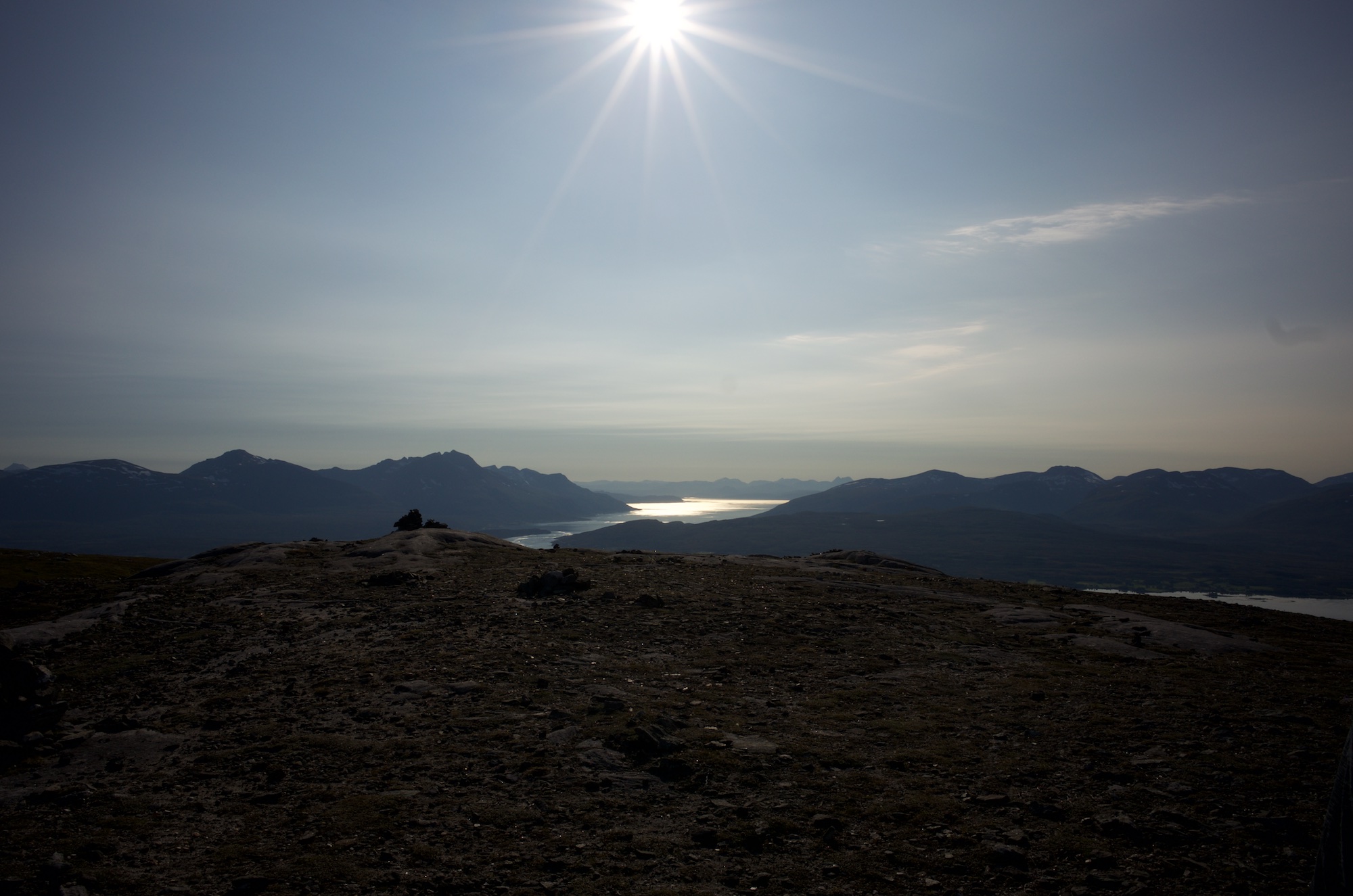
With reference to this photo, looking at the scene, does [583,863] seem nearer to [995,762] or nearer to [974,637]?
[995,762]

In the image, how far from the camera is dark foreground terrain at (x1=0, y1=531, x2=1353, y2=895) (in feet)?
31.1

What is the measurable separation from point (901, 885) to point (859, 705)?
7708 millimetres

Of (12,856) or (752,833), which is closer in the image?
(12,856)

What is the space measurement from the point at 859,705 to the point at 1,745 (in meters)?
19.2

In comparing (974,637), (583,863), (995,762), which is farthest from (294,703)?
(974,637)

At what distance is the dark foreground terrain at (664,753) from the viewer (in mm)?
9484

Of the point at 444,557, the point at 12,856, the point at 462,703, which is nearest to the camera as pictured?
the point at 12,856

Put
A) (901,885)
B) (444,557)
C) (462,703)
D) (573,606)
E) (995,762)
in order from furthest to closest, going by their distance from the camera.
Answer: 1. (444,557)
2. (573,606)
3. (462,703)
4. (995,762)
5. (901,885)

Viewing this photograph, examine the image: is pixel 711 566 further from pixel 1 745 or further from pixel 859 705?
pixel 1 745

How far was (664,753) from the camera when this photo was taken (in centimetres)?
1334

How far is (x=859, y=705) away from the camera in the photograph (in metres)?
16.5

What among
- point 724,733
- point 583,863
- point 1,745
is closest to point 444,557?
point 1,745

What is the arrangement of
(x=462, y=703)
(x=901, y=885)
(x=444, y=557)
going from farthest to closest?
(x=444, y=557) → (x=462, y=703) → (x=901, y=885)

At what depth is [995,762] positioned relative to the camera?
12844mm
